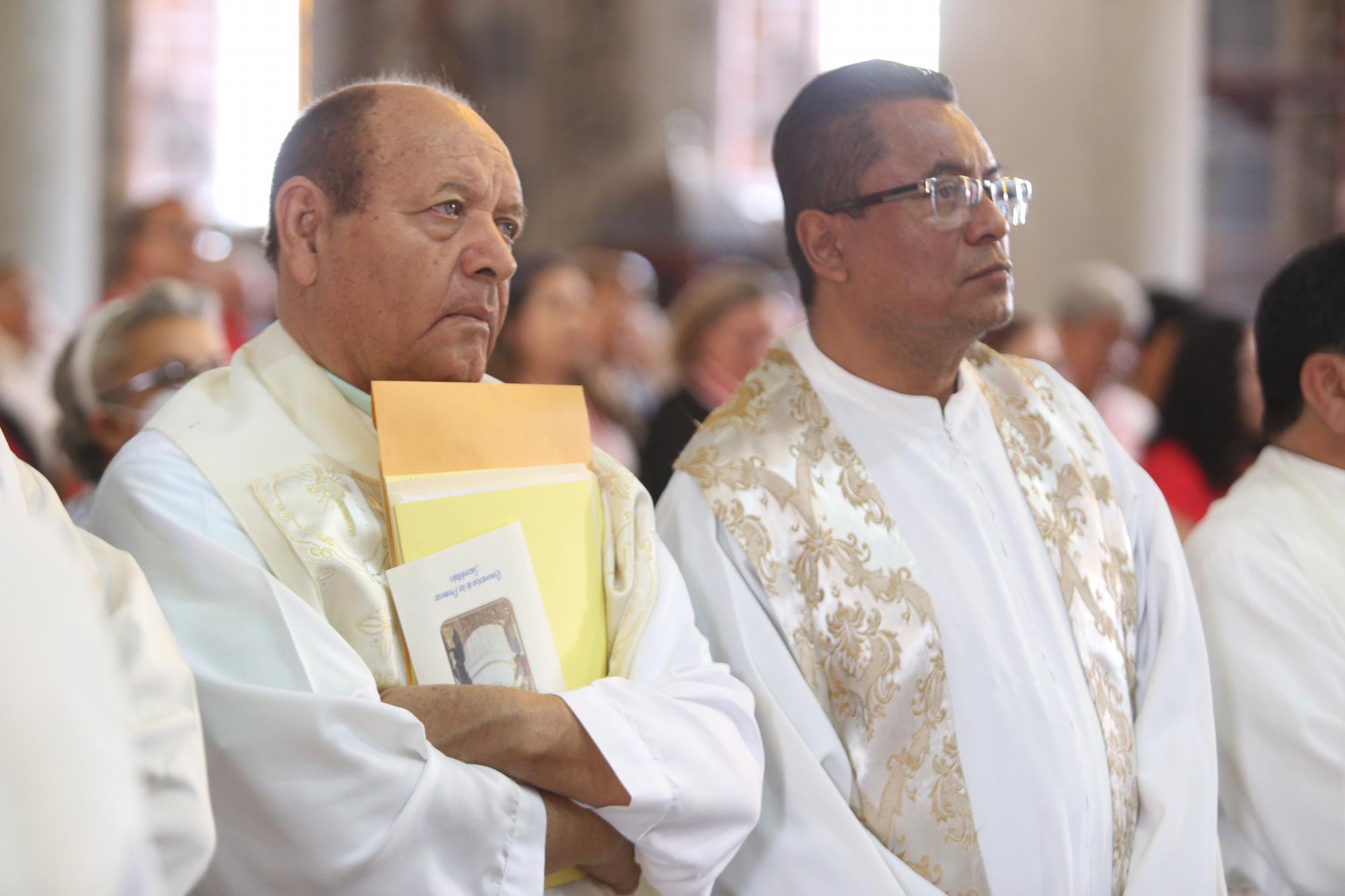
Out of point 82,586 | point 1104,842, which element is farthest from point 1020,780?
point 82,586

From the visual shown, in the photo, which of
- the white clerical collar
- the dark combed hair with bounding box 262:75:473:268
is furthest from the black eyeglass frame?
the dark combed hair with bounding box 262:75:473:268

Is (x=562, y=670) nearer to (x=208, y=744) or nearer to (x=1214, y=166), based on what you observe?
(x=208, y=744)

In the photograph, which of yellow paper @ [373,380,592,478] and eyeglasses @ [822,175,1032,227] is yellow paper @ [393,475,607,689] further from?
eyeglasses @ [822,175,1032,227]

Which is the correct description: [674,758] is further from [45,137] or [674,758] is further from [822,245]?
[45,137]

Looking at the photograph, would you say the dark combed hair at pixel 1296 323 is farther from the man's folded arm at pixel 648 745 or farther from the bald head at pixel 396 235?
the bald head at pixel 396 235

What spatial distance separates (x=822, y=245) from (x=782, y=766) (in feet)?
3.24

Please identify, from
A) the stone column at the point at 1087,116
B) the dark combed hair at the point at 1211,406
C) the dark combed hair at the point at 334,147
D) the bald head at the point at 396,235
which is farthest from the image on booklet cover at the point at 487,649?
the stone column at the point at 1087,116

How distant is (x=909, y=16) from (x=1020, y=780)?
1577 cm

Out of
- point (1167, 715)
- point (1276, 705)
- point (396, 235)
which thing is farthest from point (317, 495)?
point (1276, 705)

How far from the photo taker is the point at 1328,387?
2729mm

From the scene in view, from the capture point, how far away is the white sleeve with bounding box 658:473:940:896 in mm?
2186

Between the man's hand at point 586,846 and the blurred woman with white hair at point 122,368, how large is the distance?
1604 mm

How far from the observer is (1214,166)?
1553cm

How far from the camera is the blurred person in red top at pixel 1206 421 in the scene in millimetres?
4523
